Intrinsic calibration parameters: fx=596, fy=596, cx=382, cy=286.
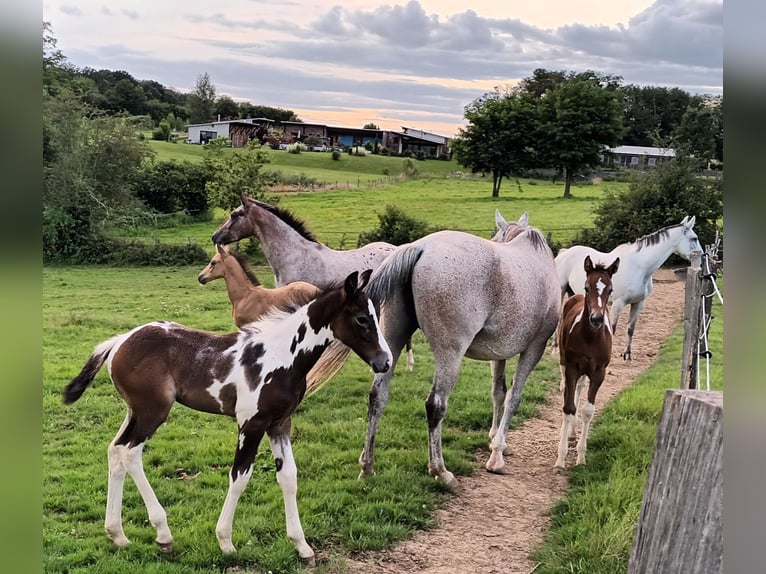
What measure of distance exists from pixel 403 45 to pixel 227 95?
137 centimetres

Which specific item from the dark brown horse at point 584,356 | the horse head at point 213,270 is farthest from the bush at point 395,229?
the dark brown horse at point 584,356

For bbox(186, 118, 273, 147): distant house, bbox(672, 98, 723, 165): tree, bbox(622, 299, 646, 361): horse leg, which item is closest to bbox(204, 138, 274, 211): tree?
bbox(186, 118, 273, 147): distant house

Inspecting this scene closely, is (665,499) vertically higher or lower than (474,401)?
higher

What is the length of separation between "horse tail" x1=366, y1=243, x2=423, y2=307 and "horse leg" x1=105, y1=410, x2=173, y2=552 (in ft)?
5.16

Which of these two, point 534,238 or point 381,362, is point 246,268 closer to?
point 381,362

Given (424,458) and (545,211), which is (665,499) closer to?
(424,458)

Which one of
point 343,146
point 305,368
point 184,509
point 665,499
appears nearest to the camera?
point 665,499

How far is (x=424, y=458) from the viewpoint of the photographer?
4.57 m

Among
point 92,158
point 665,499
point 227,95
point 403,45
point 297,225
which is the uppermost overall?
point 403,45

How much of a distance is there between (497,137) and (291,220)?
2.27 metres

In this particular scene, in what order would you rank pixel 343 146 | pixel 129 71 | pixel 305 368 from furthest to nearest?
pixel 343 146 < pixel 129 71 < pixel 305 368

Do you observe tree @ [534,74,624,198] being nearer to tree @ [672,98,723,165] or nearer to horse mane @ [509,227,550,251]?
tree @ [672,98,723,165]

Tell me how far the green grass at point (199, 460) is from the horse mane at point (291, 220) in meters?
1.10
